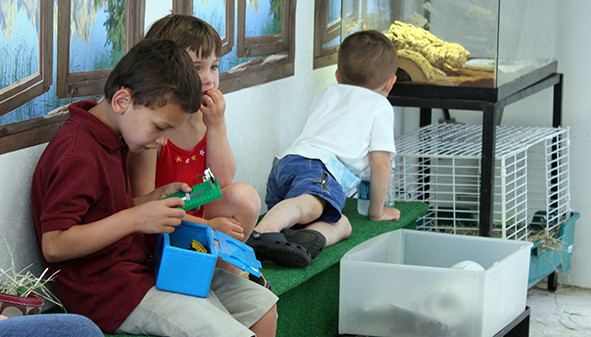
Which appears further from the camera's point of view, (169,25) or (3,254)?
(169,25)

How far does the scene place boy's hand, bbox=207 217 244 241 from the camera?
1.70 metres

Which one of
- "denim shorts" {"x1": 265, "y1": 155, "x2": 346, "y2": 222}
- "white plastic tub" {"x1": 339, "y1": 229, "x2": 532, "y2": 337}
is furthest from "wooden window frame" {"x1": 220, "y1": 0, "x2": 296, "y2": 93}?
"white plastic tub" {"x1": 339, "y1": 229, "x2": 532, "y2": 337}

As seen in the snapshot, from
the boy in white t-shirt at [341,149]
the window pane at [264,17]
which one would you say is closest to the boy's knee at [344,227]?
the boy in white t-shirt at [341,149]

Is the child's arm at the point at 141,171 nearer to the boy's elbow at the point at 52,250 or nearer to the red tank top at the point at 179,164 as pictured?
the red tank top at the point at 179,164

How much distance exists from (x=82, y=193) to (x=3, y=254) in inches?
10.6

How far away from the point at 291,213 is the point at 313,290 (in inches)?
8.8

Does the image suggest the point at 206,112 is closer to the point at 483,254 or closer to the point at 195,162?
the point at 195,162

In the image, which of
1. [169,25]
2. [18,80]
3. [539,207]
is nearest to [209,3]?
[169,25]

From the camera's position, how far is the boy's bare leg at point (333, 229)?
Answer: 7.31 feet

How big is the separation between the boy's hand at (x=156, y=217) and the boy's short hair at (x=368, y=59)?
1.21 meters

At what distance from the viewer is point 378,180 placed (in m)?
2.45

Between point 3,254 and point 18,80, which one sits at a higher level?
point 18,80

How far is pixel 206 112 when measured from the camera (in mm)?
1805

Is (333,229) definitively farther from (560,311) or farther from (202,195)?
(560,311)
